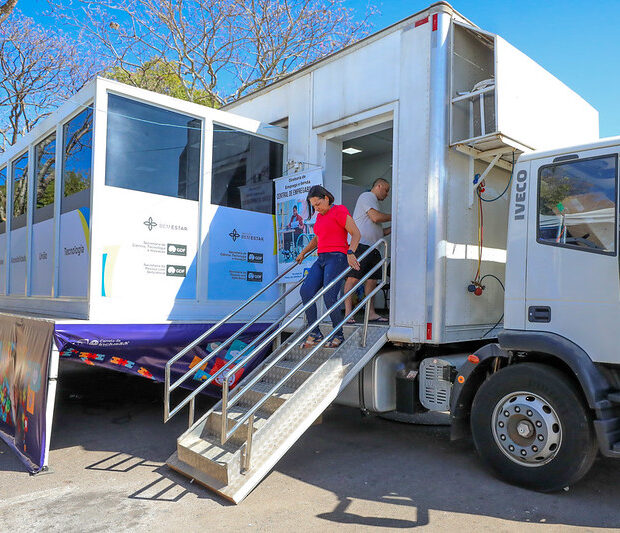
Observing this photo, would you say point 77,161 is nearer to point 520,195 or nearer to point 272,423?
point 272,423

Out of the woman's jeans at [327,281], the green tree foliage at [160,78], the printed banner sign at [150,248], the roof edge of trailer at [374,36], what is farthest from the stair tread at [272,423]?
the green tree foliage at [160,78]

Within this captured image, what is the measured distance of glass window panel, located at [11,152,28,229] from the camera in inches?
294

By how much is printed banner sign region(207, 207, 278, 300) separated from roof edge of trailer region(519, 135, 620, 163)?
3.32m

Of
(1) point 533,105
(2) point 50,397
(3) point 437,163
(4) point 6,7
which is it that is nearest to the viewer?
(2) point 50,397

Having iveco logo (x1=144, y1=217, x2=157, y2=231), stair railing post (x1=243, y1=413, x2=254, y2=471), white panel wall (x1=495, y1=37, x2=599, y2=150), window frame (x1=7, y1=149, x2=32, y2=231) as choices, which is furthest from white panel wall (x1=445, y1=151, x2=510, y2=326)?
window frame (x1=7, y1=149, x2=32, y2=231)

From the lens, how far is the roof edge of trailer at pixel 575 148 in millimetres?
3791

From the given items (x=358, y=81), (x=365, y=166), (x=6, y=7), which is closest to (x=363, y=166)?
(x=365, y=166)

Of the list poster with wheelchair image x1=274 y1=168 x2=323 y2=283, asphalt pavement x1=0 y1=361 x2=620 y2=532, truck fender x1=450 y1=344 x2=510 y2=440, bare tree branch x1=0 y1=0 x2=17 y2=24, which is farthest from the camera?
bare tree branch x1=0 y1=0 x2=17 y2=24

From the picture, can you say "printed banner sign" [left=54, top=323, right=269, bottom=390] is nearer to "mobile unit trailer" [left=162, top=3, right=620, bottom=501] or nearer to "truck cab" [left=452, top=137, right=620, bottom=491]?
"mobile unit trailer" [left=162, top=3, right=620, bottom=501]

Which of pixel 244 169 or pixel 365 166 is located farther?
pixel 365 166

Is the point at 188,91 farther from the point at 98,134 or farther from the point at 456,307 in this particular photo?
the point at 456,307

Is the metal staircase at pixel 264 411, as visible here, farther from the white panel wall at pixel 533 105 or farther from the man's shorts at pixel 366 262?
the white panel wall at pixel 533 105

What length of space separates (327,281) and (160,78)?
13.4m

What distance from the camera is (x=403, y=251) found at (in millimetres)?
5016
